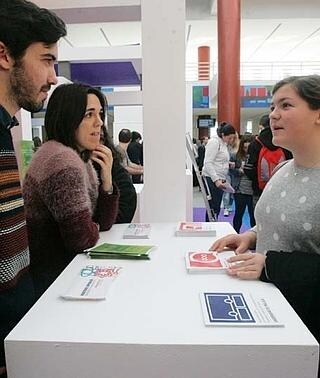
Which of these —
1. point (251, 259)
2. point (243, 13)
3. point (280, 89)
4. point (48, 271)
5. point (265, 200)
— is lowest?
point (48, 271)

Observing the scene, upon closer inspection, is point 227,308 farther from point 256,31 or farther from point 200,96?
point 256,31

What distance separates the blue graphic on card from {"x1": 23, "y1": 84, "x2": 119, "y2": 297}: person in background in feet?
1.65

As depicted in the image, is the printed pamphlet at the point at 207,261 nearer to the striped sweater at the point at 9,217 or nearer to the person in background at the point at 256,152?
the striped sweater at the point at 9,217

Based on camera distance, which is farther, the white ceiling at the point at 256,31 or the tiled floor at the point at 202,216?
the white ceiling at the point at 256,31

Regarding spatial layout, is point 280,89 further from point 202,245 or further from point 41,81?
point 41,81

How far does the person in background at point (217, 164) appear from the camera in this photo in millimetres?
4480

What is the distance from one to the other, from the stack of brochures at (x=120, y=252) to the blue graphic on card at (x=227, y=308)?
33 cm

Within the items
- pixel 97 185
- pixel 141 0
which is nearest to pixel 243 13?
pixel 141 0

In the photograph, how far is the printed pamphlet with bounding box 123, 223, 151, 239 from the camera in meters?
1.46

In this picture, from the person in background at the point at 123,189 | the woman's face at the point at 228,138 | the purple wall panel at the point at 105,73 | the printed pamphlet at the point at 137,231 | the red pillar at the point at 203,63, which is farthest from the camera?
the red pillar at the point at 203,63

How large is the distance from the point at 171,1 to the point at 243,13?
23.6 ft

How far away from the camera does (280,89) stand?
1228 millimetres

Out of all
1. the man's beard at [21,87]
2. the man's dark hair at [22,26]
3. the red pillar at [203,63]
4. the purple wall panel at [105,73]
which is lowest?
the man's beard at [21,87]

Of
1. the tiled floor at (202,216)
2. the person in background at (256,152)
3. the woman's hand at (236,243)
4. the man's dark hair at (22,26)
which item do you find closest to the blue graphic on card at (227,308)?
the woman's hand at (236,243)
